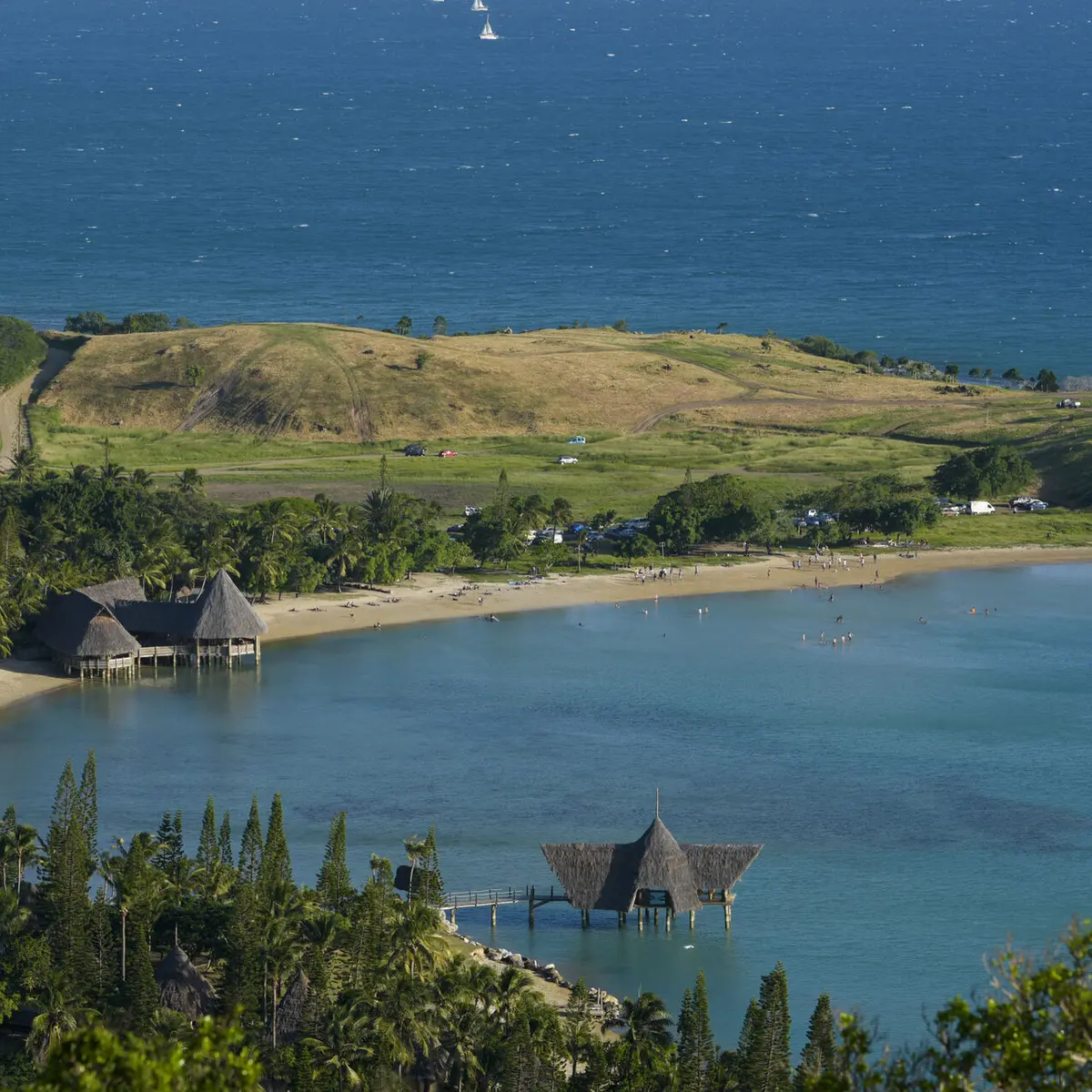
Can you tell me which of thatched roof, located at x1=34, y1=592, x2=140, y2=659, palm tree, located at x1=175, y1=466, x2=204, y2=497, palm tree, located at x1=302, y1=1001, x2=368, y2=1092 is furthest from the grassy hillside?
palm tree, located at x1=302, y1=1001, x2=368, y2=1092

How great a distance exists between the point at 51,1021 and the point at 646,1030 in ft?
46.9

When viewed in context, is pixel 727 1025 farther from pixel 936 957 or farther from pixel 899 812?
pixel 899 812

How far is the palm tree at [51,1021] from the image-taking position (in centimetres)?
5278

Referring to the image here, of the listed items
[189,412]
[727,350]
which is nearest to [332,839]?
[189,412]

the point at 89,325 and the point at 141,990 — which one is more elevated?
the point at 89,325

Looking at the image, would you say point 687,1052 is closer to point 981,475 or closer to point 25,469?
point 25,469

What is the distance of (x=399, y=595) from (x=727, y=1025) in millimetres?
52521

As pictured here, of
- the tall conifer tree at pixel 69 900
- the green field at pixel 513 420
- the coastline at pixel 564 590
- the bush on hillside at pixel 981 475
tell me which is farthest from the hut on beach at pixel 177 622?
the bush on hillside at pixel 981 475

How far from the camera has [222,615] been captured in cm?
9575

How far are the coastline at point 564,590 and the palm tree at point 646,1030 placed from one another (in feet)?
152

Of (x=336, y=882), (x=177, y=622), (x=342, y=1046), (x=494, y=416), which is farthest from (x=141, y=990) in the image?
(x=494, y=416)

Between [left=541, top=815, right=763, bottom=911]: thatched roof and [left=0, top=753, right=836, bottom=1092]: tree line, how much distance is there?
180 inches

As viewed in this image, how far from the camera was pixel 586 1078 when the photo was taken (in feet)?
167

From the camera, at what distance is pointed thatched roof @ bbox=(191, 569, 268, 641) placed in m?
95.6
